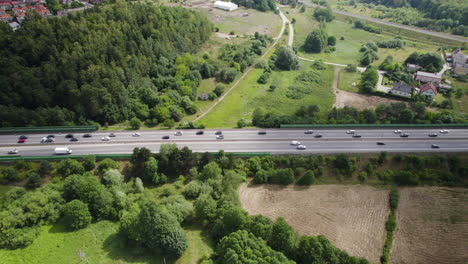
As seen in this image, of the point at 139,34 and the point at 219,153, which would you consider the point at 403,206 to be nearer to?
the point at 219,153

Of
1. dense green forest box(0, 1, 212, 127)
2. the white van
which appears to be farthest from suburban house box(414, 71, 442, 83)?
the white van

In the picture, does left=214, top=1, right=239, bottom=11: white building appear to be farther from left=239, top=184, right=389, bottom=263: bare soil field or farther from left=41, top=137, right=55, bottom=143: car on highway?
left=239, top=184, right=389, bottom=263: bare soil field

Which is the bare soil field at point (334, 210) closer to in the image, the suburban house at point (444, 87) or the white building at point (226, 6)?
the suburban house at point (444, 87)

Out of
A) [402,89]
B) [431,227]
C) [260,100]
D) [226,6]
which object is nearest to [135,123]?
[260,100]

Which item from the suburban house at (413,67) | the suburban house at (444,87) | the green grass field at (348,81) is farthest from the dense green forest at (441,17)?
the green grass field at (348,81)

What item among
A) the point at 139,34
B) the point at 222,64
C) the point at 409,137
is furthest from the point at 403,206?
the point at 139,34

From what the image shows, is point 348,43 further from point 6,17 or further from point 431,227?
point 6,17
